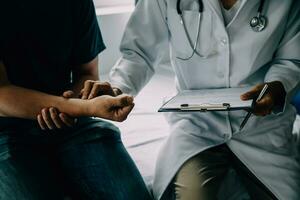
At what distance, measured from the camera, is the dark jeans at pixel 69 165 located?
3.13 feet

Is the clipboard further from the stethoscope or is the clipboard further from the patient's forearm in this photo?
the patient's forearm

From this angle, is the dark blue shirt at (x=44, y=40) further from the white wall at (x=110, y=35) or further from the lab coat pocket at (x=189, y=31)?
the white wall at (x=110, y=35)

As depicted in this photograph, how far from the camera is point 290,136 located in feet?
3.69

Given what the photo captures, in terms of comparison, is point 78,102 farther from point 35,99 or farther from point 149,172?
point 149,172

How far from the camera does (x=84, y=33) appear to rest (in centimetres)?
120

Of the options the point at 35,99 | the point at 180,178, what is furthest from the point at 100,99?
the point at 180,178

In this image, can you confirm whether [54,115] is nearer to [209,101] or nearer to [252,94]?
[209,101]

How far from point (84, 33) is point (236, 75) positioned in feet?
1.55

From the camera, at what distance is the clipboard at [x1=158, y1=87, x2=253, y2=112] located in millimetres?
877

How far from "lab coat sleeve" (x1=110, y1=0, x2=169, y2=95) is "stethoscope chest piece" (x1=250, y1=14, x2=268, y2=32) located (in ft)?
0.87

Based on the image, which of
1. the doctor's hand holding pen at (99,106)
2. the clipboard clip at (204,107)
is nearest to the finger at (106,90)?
the doctor's hand holding pen at (99,106)

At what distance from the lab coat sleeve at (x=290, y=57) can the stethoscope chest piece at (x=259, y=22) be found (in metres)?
0.09

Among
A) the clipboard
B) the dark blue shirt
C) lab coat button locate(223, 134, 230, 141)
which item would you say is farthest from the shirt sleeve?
lab coat button locate(223, 134, 230, 141)

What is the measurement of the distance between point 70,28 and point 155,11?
0.26m
